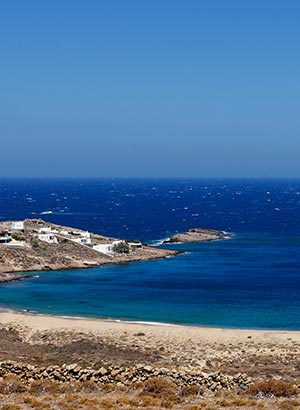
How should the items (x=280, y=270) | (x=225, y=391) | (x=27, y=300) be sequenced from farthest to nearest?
(x=280, y=270) → (x=27, y=300) → (x=225, y=391)

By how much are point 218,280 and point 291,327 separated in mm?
21156

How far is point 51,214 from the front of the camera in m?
150

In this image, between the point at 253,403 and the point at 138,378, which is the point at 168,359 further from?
the point at 253,403

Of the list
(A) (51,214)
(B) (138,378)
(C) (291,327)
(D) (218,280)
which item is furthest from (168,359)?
(A) (51,214)

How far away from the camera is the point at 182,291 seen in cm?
5728

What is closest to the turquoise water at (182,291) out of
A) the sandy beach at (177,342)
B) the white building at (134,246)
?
the sandy beach at (177,342)

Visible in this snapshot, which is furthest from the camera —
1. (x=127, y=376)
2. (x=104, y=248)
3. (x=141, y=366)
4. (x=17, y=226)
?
(x=17, y=226)

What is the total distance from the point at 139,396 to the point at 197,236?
80360 millimetres

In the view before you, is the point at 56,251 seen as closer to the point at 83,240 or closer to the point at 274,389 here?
the point at 83,240

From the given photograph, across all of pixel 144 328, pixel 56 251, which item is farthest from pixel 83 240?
pixel 144 328

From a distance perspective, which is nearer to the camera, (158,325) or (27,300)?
(158,325)

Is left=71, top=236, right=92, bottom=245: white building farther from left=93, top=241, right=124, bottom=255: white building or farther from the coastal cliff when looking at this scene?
left=93, top=241, right=124, bottom=255: white building

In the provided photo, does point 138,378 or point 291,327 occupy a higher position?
point 138,378

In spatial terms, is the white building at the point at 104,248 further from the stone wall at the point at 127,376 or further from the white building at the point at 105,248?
the stone wall at the point at 127,376
